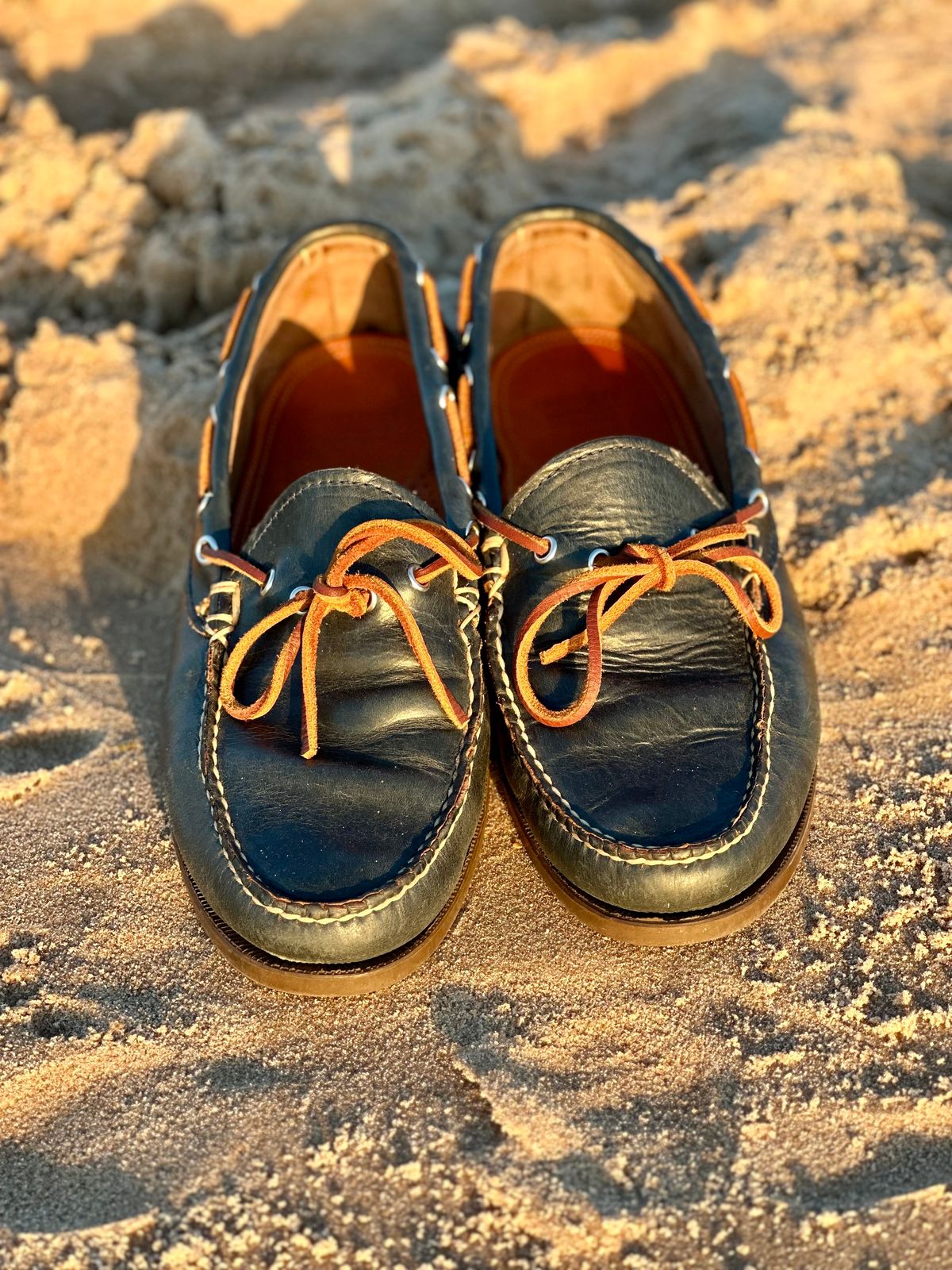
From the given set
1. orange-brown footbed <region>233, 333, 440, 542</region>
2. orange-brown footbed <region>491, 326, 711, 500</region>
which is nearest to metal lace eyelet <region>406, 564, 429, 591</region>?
orange-brown footbed <region>233, 333, 440, 542</region>

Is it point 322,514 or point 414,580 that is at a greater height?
point 322,514

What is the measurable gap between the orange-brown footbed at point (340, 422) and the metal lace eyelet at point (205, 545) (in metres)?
0.28

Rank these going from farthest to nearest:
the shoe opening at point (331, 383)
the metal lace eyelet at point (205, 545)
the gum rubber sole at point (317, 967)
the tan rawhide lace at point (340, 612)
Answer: the shoe opening at point (331, 383) < the metal lace eyelet at point (205, 545) < the tan rawhide lace at point (340, 612) < the gum rubber sole at point (317, 967)

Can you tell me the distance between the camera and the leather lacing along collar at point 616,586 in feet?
7.42

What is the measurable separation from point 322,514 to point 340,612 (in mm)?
192

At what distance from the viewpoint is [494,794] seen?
8.27 ft

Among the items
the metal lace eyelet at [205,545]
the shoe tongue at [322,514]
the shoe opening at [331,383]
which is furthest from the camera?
the shoe opening at [331,383]

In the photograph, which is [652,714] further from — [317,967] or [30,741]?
[30,741]

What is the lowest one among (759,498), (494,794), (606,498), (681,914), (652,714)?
(494,794)

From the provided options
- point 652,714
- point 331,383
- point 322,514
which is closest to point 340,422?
point 331,383

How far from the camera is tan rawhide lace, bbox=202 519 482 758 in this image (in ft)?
7.28

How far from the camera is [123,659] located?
9.48 feet

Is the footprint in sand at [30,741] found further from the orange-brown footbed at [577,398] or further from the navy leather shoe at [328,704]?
the orange-brown footbed at [577,398]

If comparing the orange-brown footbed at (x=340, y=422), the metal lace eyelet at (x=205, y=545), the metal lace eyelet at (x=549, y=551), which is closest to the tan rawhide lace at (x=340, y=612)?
the metal lace eyelet at (x=549, y=551)
